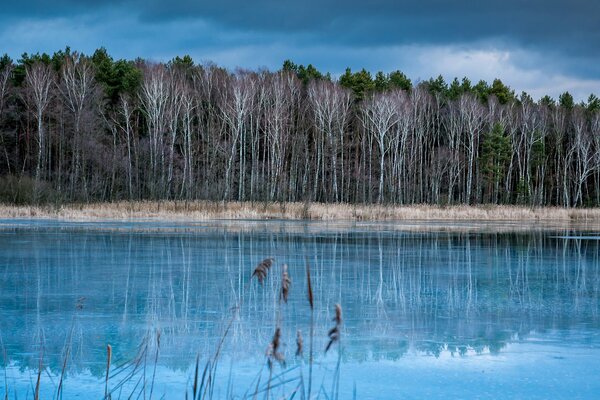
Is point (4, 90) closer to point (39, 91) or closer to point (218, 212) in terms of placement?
point (39, 91)

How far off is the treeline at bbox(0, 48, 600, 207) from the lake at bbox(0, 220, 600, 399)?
25.6 meters

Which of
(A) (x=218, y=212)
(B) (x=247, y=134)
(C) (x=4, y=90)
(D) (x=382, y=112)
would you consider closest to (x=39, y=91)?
(C) (x=4, y=90)

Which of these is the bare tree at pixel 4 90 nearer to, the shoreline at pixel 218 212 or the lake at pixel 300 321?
the shoreline at pixel 218 212

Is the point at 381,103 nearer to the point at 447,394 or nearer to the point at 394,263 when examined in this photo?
the point at 394,263

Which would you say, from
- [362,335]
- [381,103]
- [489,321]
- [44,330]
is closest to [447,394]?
[362,335]

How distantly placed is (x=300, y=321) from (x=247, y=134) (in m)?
47.7

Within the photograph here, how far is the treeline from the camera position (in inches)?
1800

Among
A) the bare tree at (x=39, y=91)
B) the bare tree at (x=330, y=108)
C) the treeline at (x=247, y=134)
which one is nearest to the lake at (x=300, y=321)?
the treeline at (x=247, y=134)

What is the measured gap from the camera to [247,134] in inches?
2185

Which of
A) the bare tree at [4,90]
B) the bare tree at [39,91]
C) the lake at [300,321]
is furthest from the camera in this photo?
the bare tree at [4,90]

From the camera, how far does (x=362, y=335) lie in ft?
25.3

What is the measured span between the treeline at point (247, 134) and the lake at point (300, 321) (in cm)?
2558

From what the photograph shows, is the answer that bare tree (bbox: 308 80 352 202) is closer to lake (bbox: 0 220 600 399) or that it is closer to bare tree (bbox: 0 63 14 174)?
bare tree (bbox: 0 63 14 174)

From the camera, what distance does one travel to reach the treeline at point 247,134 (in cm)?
4572
